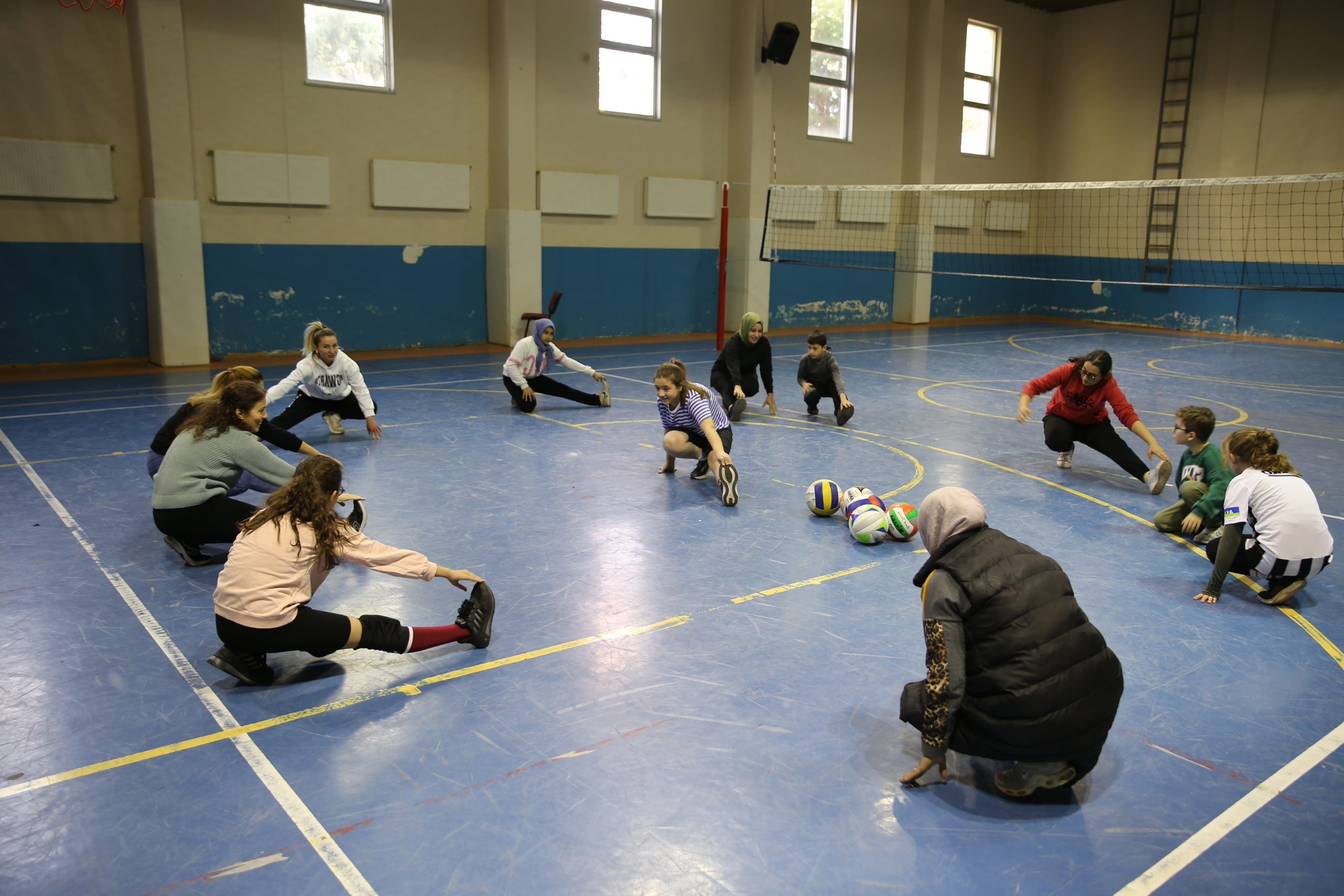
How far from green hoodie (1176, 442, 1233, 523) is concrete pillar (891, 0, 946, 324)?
48.3 ft

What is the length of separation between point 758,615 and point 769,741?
1258mm

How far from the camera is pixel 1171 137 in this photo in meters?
21.7

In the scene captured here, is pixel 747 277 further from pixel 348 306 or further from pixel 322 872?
pixel 322 872

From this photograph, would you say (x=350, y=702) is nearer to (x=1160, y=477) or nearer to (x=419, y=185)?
(x=1160, y=477)

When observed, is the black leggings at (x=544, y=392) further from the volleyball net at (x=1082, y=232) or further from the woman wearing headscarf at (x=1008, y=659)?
the volleyball net at (x=1082, y=232)

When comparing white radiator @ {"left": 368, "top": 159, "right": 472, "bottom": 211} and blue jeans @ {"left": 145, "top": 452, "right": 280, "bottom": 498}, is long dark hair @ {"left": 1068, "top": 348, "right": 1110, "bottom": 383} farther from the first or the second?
white radiator @ {"left": 368, "top": 159, "right": 472, "bottom": 211}

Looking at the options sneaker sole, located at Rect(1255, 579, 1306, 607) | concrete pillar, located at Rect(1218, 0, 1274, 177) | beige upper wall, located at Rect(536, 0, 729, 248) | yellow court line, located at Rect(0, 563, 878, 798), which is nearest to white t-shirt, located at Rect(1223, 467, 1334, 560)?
sneaker sole, located at Rect(1255, 579, 1306, 607)

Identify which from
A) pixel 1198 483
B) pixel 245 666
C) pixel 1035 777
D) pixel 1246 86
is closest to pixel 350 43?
pixel 245 666

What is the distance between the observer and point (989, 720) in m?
3.17

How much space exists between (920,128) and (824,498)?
1697 centimetres

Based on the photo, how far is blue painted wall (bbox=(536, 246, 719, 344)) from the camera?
17.3 m

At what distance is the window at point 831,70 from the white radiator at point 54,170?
13072 mm

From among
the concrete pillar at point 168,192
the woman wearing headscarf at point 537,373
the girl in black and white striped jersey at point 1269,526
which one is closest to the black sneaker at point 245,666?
the girl in black and white striped jersey at point 1269,526

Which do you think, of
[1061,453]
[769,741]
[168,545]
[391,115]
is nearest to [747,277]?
[391,115]
